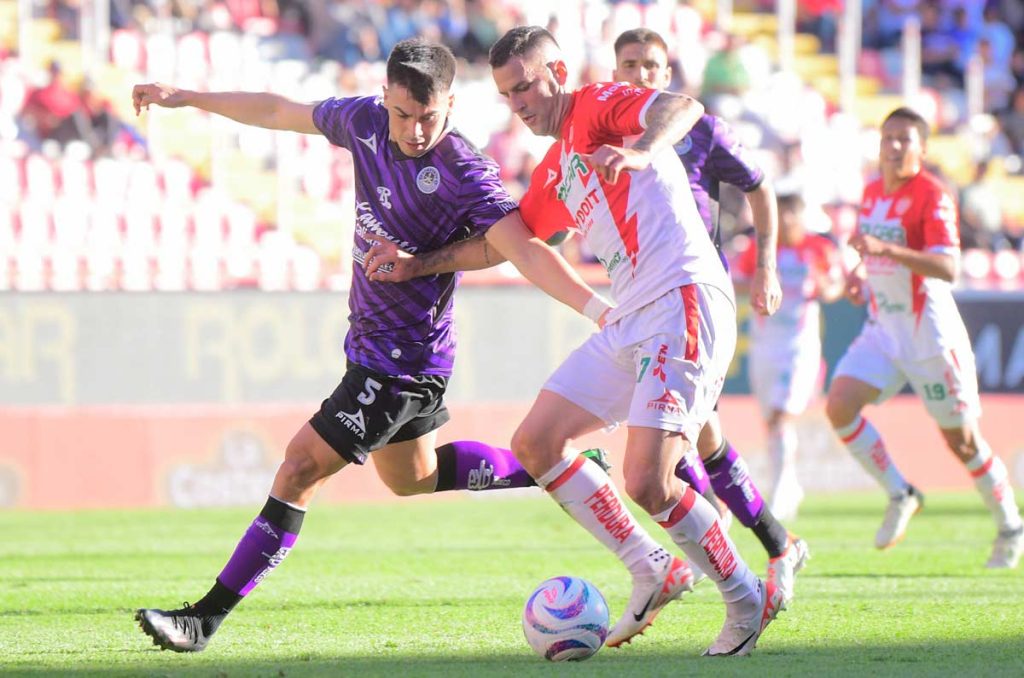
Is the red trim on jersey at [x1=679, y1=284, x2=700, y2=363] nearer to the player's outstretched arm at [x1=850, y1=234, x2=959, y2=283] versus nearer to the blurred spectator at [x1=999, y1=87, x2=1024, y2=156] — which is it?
the player's outstretched arm at [x1=850, y1=234, x2=959, y2=283]

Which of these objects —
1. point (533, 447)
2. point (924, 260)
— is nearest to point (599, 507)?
point (533, 447)

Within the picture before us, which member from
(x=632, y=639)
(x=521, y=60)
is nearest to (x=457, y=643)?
(x=632, y=639)

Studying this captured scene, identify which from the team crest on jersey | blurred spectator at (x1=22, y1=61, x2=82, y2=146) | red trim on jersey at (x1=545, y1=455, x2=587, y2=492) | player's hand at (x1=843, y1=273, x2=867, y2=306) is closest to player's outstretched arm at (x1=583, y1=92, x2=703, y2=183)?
the team crest on jersey

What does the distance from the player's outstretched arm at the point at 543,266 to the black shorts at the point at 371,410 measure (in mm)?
754

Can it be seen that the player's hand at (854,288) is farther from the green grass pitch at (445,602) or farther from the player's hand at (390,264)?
the player's hand at (390,264)

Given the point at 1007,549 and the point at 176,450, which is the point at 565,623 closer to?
the point at 1007,549

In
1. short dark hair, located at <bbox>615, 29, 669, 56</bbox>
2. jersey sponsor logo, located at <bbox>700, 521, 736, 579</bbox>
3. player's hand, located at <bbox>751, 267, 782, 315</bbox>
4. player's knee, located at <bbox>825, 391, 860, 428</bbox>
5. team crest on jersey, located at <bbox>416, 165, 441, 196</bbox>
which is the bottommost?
player's knee, located at <bbox>825, 391, 860, 428</bbox>

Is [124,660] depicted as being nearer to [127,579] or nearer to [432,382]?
[432,382]

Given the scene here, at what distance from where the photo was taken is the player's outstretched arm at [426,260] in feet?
22.2

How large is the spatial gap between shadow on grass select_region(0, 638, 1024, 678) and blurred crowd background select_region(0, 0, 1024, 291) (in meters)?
8.13

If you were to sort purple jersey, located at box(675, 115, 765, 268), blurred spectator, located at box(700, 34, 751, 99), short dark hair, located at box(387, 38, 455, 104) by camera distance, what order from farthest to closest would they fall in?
blurred spectator, located at box(700, 34, 751, 99) < purple jersey, located at box(675, 115, 765, 268) < short dark hair, located at box(387, 38, 455, 104)

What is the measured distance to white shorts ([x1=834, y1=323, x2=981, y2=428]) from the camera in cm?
1009

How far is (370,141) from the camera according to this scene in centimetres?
704

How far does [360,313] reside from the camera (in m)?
7.06
